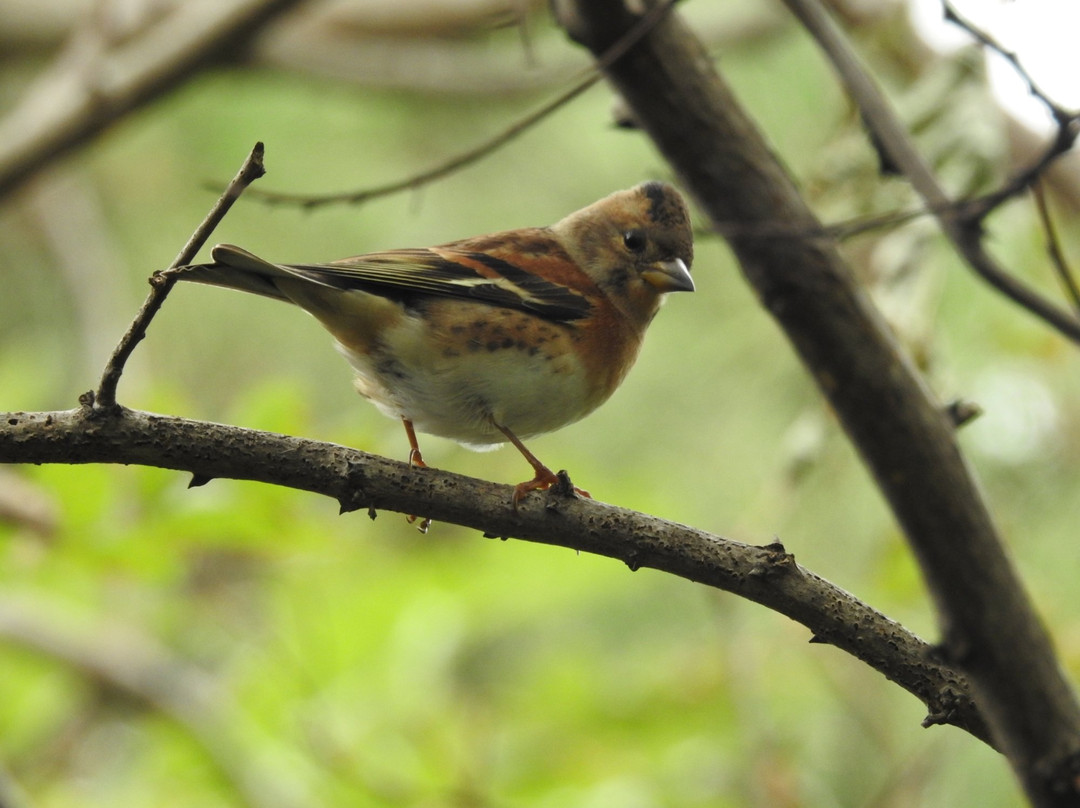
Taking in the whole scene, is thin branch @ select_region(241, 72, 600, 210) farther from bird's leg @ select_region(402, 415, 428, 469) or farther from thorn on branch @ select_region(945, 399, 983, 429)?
thorn on branch @ select_region(945, 399, 983, 429)

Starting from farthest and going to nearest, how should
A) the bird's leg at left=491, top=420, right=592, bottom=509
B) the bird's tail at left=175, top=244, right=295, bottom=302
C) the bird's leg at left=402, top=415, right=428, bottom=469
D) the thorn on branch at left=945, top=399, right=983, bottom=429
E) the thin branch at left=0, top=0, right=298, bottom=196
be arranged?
the thin branch at left=0, top=0, right=298, bottom=196, the bird's leg at left=402, top=415, right=428, bottom=469, the thorn on branch at left=945, top=399, right=983, bottom=429, the bird's tail at left=175, top=244, right=295, bottom=302, the bird's leg at left=491, top=420, right=592, bottom=509

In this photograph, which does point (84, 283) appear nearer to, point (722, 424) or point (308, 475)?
point (722, 424)

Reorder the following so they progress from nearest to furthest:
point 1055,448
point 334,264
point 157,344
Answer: point 334,264
point 1055,448
point 157,344

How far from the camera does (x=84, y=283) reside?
729 centimetres

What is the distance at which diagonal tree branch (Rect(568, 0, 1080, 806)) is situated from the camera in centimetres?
275

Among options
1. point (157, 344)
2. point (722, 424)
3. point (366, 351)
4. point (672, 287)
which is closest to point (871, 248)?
point (672, 287)

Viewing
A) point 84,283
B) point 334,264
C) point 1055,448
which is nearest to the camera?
point 334,264

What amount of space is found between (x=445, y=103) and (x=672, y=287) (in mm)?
4331

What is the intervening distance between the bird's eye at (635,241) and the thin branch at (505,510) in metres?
2.14

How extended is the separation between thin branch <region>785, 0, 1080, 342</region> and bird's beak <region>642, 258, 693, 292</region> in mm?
1247

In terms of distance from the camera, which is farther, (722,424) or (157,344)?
(157,344)

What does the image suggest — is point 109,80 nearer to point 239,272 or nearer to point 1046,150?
point 239,272

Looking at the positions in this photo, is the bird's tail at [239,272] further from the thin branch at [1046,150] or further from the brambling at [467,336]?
the thin branch at [1046,150]

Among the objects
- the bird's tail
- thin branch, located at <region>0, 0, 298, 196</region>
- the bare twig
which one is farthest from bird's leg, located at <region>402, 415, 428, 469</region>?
thin branch, located at <region>0, 0, 298, 196</region>
